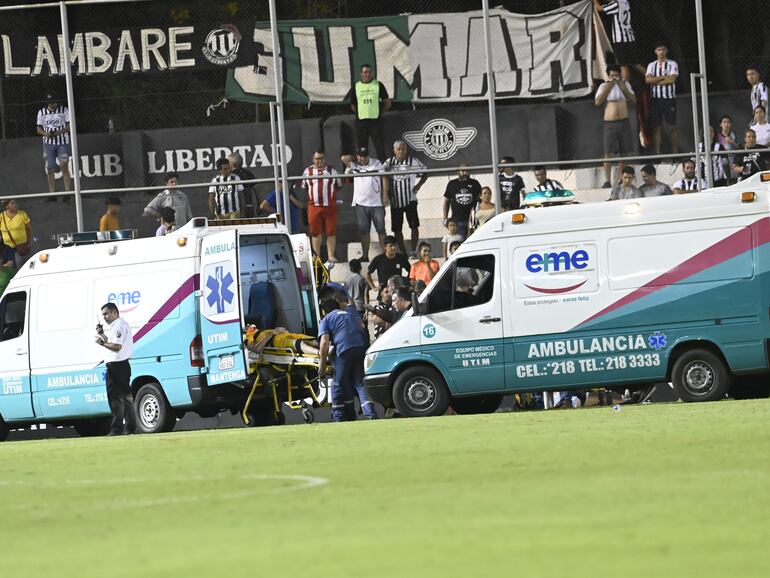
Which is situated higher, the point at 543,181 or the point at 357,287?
the point at 543,181

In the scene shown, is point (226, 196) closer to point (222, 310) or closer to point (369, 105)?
point (369, 105)

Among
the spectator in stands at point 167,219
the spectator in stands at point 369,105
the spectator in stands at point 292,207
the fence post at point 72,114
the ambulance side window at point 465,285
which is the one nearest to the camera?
the ambulance side window at point 465,285

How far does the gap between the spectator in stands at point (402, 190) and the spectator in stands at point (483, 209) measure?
873mm

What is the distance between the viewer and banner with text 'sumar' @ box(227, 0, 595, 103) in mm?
24297

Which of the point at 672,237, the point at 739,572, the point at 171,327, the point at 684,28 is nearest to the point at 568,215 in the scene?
the point at 672,237

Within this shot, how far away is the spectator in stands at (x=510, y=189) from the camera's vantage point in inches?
949

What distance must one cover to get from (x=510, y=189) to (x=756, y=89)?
3.77m

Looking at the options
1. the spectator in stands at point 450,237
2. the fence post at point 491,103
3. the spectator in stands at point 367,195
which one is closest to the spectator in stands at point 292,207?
the spectator in stands at point 367,195

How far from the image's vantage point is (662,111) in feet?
79.6

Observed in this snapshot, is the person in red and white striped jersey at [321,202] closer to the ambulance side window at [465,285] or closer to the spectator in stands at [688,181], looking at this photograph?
the spectator in stands at [688,181]

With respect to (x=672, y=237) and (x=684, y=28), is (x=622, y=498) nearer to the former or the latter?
(x=672, y=237)

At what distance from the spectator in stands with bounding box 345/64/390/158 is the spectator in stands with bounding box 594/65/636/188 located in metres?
3.09

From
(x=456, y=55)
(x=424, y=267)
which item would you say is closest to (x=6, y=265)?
(x=424, y=267)

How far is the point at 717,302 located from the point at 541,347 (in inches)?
80.2
